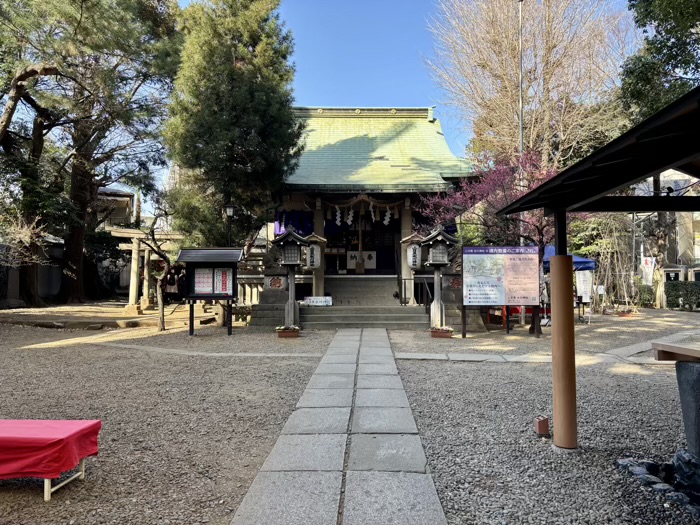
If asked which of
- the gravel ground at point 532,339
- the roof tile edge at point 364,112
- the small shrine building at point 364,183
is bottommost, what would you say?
the gravel ground at point 532,339

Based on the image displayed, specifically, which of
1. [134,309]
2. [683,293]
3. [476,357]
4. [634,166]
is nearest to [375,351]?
[476,357]

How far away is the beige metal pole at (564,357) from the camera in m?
3.42

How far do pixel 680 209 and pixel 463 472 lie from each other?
8.84ft

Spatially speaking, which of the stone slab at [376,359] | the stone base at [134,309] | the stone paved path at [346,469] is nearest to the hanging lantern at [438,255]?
the stone slab at [376,359]

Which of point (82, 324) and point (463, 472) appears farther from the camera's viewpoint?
point (82, 324)

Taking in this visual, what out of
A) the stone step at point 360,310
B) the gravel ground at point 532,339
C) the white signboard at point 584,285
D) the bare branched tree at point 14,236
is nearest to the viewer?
the gravel ground at point 532,339

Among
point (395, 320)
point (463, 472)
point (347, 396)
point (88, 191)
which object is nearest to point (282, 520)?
point (463, 472)

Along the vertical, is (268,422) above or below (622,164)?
below

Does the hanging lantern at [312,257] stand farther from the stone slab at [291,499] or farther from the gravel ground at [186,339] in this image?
the stone slab at [291,499]

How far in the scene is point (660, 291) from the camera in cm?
1922

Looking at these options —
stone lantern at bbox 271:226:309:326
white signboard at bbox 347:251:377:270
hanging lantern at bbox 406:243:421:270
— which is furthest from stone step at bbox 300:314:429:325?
white signboard at bbox 347:251:377:270

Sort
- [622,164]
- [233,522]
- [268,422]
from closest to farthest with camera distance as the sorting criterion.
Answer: [233,522], [622,164], [268,422]

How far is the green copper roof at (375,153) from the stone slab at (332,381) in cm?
890

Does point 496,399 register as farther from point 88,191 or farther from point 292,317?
point 88,191
